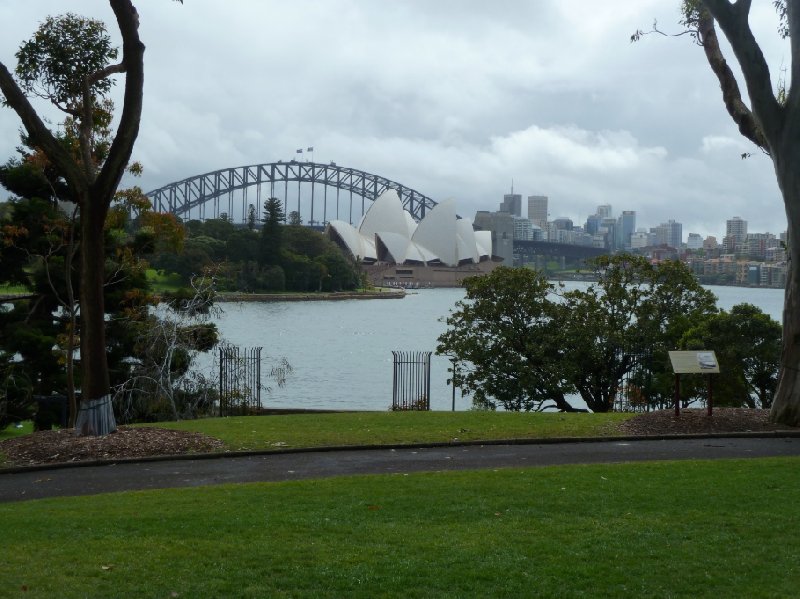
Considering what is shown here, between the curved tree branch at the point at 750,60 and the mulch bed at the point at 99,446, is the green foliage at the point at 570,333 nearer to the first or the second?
the curved tree branch at the point at 750,60

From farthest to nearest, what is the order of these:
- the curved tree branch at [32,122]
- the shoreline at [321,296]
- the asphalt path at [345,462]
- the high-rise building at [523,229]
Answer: the high-rise building at [523,229], the shoreline at [321,296], the curved tree branch at [32,122], the asphalt path at [345,462]

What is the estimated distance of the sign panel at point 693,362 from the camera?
1267cm

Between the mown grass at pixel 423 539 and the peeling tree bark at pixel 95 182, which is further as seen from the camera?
the peeling tree bark at pixel 95 182

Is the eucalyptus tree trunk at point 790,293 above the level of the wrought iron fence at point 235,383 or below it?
above

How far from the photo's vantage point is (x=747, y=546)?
5.89 metres

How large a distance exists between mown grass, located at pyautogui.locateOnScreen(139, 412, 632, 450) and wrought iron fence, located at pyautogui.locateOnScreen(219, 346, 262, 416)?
6.11 meters

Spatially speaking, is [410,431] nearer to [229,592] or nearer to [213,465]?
[213,465]

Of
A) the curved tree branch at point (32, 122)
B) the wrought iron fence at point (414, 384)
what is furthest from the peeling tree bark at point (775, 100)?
the wrought iron fence at point (414, 384)

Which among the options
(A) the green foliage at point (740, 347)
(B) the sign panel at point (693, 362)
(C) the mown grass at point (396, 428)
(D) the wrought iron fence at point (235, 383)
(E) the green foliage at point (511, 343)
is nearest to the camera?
(C) the mown grass at point (396, 428)

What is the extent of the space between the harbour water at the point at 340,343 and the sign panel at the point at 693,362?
13361mm

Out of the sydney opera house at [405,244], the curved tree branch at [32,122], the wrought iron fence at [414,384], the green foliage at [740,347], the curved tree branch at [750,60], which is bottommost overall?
the wrought iron fence at [414,384]

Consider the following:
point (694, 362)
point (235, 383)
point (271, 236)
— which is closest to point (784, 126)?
point (694, 362)

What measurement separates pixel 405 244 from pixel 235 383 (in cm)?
9133

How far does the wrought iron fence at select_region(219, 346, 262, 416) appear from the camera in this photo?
2109 cm
